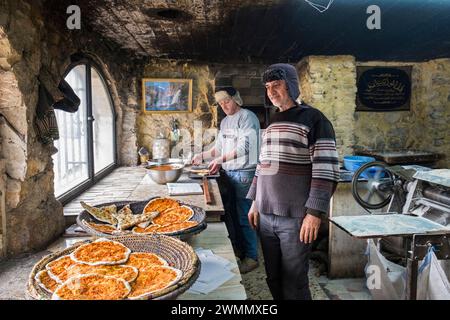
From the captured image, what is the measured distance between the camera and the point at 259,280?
3.16 m

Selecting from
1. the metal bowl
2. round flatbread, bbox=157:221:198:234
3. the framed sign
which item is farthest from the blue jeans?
the framed sign

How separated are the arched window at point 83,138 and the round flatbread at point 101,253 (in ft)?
4.14

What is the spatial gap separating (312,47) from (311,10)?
1.33 metres

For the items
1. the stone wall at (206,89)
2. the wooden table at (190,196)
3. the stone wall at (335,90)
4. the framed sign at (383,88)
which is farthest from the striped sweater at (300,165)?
the framed sign at (383,88)

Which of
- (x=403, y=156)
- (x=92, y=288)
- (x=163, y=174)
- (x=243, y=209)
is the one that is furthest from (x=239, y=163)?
(x=403, y=156)

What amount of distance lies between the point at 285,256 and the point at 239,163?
143 cm

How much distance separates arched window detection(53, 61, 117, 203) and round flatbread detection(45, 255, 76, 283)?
4.38 ft

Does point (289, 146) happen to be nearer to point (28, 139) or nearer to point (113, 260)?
point (113, 260)

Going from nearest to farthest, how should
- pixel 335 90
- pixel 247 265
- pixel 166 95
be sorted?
pixel 247 265, pixel 335 90, pixel 166 95

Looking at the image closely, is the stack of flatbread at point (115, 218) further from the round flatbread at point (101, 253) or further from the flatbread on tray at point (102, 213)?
the round flatbread at point (101, 253)

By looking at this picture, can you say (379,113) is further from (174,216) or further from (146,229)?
(146,229)
